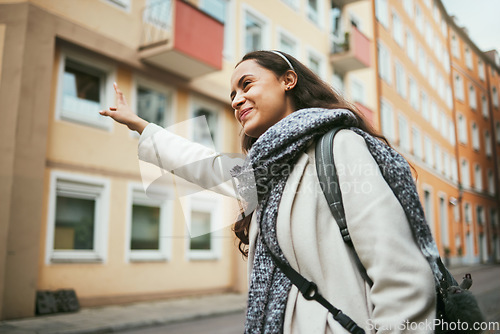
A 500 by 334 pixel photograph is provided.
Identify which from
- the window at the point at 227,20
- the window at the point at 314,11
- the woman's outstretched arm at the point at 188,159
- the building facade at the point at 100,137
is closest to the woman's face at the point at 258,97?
the woman's outstretched arm at the point at 188,159

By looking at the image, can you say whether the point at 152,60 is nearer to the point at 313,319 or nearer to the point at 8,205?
the point at 8,205

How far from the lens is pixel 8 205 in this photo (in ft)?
23.4

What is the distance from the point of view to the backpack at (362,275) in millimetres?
1075

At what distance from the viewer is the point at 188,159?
143 cm

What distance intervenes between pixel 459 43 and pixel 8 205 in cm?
685

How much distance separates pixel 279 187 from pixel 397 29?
4.34 feet

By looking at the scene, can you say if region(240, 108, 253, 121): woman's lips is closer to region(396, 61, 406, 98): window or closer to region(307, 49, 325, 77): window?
region(396, 61, 406, 98): window

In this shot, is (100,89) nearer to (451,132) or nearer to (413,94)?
(413,94)

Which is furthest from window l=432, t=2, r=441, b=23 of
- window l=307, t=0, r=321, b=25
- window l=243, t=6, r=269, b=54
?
window l=307, t=0, r=321, b=25

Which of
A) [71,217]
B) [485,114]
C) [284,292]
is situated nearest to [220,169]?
[284,292]

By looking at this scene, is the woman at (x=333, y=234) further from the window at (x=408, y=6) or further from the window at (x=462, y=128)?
the window at (x=408, y=6)

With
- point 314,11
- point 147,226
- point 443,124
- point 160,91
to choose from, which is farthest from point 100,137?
point 314,11

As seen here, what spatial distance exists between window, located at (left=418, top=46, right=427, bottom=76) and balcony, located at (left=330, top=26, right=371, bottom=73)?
39.4 ft

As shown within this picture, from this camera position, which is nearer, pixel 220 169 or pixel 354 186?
pixel 354 186
